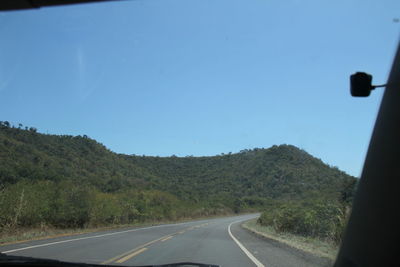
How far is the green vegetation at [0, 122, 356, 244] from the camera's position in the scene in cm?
2055

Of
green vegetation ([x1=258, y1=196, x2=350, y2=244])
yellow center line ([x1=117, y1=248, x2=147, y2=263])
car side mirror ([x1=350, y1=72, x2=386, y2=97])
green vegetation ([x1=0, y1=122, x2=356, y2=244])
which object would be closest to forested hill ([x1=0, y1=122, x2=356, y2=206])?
green vegetation ([x1=0, y1=122, x2=356, y2=244])

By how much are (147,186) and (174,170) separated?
35.3 metres

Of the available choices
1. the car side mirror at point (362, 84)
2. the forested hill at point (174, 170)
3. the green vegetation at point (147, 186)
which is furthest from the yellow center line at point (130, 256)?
the forested hill at point (174, 170)

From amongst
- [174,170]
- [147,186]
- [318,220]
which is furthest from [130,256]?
[174,170]

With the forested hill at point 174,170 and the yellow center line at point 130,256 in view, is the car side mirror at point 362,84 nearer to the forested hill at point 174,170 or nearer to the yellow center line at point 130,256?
the yellow center line at point 130,256

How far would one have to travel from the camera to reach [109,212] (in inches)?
1158

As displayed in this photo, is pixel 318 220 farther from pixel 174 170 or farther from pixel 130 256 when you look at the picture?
pixel 174 170

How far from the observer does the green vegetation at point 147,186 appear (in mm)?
20547

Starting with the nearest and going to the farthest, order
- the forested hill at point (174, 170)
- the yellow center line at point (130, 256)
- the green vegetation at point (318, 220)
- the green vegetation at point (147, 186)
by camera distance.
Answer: the yellow center line at point (130, 256) → the green vegetation at point (318, 220) → the green vegetation at point (147, 186) → the forested hill at point (174, 170)

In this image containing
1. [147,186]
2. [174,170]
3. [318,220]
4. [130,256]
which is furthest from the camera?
[174,170]

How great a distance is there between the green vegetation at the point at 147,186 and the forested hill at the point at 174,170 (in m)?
0.20

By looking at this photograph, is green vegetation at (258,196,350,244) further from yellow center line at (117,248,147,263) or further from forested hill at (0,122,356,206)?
forested hill at (0,122,356,206)

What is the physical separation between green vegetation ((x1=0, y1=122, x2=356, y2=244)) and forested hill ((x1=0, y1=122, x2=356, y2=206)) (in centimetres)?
20

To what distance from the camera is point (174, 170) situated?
98562 millimetres
